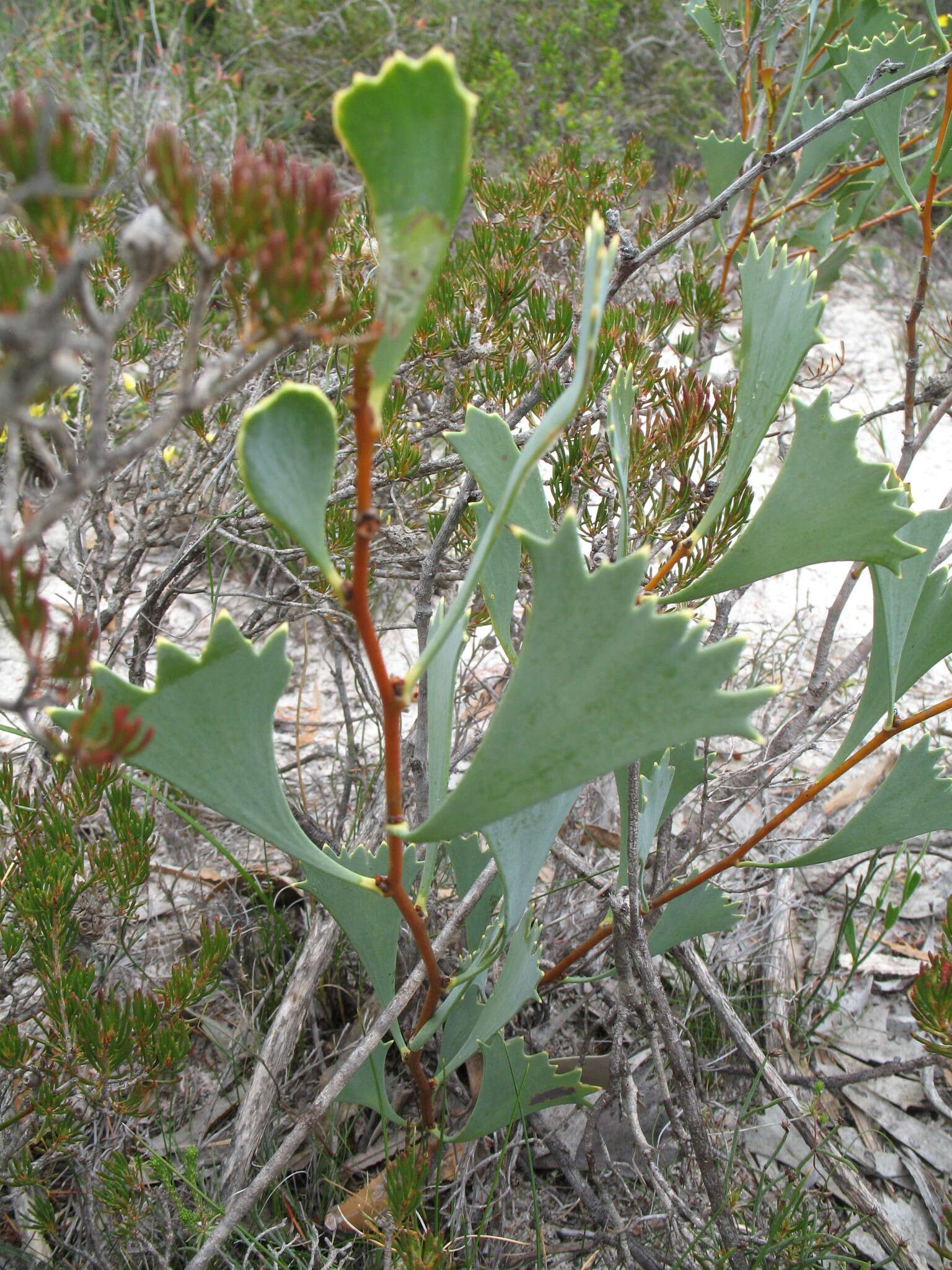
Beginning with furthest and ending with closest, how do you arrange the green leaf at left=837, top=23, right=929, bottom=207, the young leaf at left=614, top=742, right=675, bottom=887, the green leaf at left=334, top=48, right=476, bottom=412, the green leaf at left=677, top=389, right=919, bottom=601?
the green leaf at left=837, top=23, right=929, bottom=207 < the young leaf at left=614, top=742, right=675, bottom=887 < the green leaf at left=677, top=389, right=919, bottom=601 < the green leaf at left=334, top=48, right=476, bottom=412

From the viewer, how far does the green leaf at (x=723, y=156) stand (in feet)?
5.79

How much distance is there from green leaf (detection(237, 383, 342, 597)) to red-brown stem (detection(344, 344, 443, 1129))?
0.10ft

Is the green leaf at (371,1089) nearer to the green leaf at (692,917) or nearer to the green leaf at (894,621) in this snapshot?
the green leaf at (692,917)

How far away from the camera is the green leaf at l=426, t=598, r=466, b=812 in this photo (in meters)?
0.98

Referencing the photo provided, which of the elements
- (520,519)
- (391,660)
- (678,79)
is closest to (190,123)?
(678,79)

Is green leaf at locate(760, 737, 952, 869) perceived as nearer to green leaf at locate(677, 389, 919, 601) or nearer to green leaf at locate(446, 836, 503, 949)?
green leaf at locate(677, 389, 919, 601)

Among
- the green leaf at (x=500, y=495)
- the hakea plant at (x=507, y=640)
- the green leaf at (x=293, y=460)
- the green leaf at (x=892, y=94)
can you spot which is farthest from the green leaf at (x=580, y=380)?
the green leaf at (x=892, y=94)

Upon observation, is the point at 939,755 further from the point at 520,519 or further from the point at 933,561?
the point at 520,519

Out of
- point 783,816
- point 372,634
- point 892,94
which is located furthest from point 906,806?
point 892,94

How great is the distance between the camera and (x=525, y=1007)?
1545 mm

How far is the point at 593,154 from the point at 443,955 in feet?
10.9

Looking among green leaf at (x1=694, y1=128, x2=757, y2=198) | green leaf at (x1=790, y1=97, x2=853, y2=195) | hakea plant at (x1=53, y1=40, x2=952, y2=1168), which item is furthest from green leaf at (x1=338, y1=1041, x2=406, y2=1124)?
green leaf at (x1=790, y1=97, x2=853, y2=195)

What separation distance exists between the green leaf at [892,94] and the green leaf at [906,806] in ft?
3.23

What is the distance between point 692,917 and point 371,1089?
499mm
